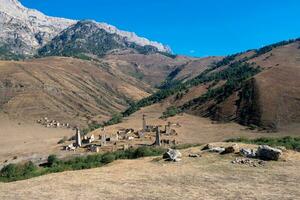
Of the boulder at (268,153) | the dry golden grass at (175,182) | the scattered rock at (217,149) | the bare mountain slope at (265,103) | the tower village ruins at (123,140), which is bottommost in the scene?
the dry golden grass at (175,182)

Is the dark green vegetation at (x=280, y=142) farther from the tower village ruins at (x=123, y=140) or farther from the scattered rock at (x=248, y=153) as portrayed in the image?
the tower village ruins at (x=123, y=140)

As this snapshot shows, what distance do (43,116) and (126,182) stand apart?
12416 centimetres

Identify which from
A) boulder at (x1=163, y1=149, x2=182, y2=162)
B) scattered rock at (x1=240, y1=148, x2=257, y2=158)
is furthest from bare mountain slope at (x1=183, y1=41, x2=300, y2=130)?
boulder at (x1=163, y1=149, x2=182, y2=162)

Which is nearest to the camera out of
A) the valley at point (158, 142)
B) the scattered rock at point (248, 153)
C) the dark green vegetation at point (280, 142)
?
the valley at point (158, 142)

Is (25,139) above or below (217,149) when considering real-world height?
above

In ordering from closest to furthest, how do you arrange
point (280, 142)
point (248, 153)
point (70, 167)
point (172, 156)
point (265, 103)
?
1. point (248, 153)
2. point (172, 156)
3. point (70, 167)
4. point (280, 142)
5. point (265, 103)

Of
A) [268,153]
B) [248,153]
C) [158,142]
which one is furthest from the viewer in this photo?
[158,142]

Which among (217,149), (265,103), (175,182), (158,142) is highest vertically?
(265,103)

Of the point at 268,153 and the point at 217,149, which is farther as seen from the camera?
the point at 217,149

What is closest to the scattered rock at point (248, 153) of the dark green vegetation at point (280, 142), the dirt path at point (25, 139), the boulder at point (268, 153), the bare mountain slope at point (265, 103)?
the boulder at point (268, 153)

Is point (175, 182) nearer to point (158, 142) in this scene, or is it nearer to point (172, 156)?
point (172, 156)

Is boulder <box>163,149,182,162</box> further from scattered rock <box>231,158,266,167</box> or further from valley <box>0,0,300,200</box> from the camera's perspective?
scattered rock <box>231,158,266,167</box>

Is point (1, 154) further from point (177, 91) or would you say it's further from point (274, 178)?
point (177, 91)

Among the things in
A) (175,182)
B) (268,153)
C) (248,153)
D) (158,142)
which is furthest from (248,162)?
(158,142)
